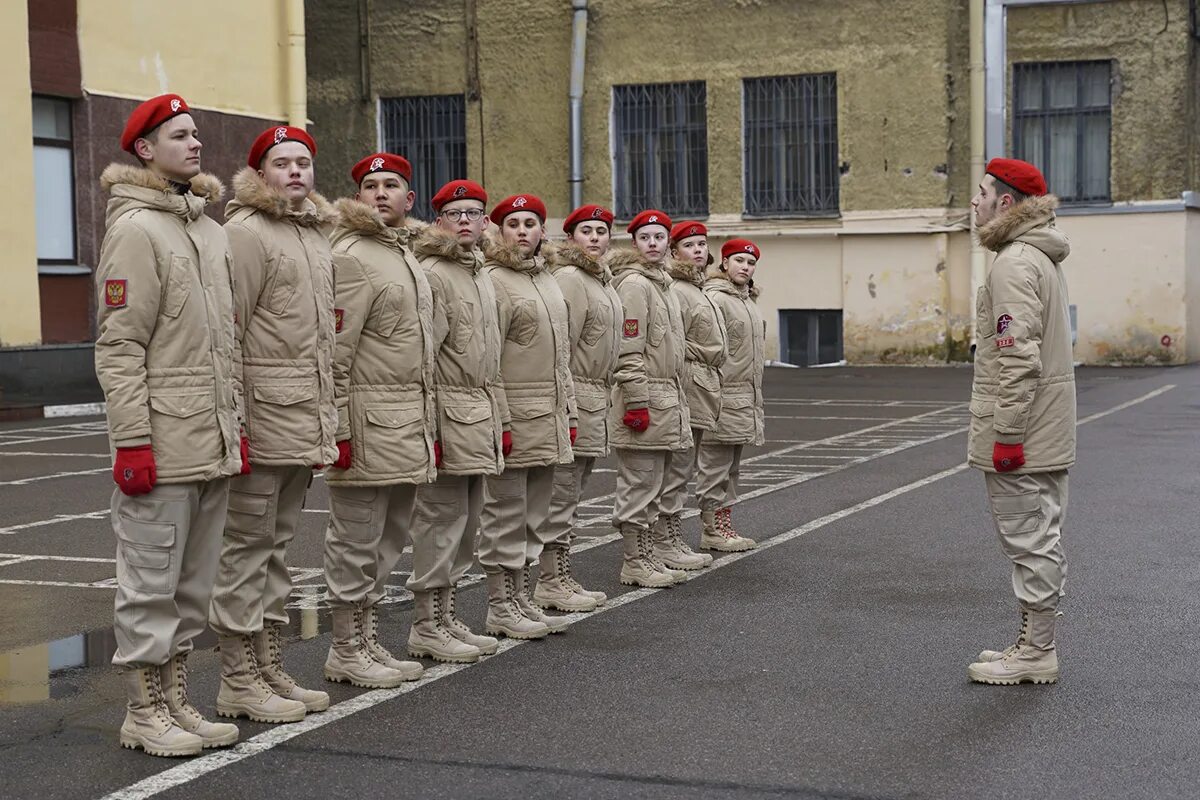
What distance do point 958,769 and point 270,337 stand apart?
2963 millimetres

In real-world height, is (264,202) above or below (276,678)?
above

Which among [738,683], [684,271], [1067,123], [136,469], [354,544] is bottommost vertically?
[738,683]

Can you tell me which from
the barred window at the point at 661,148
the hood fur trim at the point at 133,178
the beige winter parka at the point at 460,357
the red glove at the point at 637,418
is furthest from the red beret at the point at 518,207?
the barred window at the point at 661,148

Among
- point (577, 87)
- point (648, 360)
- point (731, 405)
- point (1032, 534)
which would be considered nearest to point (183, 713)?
point (1032, 534)

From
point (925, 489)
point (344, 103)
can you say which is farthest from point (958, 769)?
point (344, 103)

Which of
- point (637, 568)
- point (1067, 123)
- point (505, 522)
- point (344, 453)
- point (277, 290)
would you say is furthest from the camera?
point (1067, 123)

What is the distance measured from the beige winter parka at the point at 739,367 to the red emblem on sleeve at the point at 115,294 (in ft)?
17.5

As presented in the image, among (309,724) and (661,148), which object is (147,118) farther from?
(661,148)

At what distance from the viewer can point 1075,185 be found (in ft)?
96.2

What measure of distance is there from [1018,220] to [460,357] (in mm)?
2503

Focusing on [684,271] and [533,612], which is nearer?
[533,612]

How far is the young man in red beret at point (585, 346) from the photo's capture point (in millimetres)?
8743

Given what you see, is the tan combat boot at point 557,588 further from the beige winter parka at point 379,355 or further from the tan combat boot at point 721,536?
the tan combat boot at point 721,536

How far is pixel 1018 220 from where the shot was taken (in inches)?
283
